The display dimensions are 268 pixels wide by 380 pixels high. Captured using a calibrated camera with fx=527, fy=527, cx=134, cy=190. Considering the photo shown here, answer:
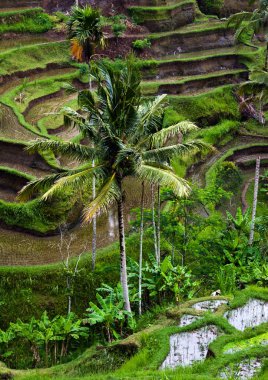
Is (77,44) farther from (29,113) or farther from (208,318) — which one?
(29,113)

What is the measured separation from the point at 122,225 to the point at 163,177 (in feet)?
6.86

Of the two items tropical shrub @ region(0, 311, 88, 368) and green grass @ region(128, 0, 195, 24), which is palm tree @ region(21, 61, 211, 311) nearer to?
tropical shrub @ region(0, 311, 88, 368)

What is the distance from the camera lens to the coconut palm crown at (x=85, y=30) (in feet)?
53.0

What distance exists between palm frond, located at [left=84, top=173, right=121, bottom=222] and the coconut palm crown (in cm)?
591

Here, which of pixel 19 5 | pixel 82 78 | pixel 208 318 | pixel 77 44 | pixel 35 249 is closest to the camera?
pixel 208 318

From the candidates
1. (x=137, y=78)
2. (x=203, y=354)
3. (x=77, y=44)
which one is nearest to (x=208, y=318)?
(x=203, y=354)

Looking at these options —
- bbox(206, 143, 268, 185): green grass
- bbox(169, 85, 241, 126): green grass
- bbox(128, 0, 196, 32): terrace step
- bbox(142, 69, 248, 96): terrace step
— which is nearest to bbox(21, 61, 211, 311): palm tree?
bbox(206, 143, 268, 185): green grass

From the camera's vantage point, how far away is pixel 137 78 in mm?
12180

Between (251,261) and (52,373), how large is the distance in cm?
770

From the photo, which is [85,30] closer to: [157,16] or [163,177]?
[163,177]

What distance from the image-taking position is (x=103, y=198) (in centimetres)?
1150

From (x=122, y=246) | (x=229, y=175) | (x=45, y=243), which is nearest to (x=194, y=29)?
Answer: (x=229, y=175)

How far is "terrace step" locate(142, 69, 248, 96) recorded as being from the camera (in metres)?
31.0

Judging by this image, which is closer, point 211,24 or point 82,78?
point 82,78
